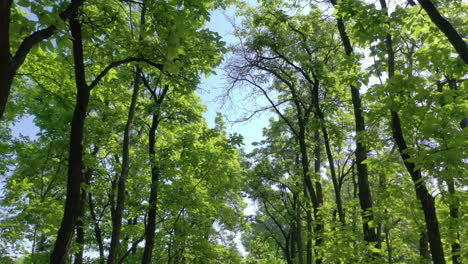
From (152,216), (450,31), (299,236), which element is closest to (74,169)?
(450,31)

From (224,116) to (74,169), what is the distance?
795 centimetres

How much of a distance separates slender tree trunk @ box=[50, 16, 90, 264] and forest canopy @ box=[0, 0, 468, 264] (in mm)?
19

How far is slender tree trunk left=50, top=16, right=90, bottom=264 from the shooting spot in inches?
167

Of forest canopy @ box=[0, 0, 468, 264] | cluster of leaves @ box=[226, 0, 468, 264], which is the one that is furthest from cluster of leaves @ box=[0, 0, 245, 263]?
cluster of leaves @ box=[226, 0, 468, 264]

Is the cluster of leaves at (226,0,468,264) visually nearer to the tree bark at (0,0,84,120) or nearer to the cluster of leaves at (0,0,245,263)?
the cluster of leaves at (0,0,245,263)

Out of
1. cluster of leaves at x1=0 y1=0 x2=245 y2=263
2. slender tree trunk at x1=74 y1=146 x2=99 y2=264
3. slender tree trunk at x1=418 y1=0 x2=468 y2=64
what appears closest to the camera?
slender tree trunk at x1=418 y1=0 x2=468 y2=64

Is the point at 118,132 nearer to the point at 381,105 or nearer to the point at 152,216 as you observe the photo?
the point at 152,216

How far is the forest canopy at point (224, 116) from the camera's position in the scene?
427 centimetres

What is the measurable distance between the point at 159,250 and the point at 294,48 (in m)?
11.1

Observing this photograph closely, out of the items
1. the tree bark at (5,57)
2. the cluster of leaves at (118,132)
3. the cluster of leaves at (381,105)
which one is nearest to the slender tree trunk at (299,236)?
the cluster of leaves at (381,105)

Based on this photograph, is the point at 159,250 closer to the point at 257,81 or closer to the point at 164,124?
the point at 164,124

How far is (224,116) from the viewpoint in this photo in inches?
480

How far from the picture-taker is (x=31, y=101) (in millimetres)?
8016

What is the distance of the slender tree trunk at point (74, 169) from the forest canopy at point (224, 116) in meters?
0.02
